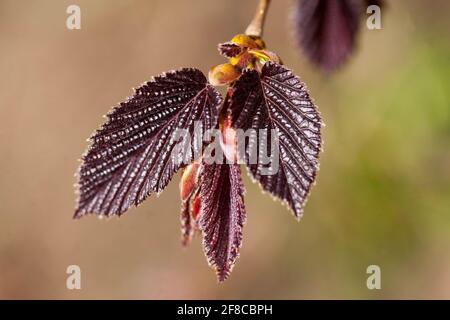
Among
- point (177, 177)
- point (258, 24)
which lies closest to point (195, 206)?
point (258, 24)

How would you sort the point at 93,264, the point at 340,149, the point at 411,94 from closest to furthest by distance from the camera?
1. the point at 411,94
2. the point at 340,149
3. the point at 93,264

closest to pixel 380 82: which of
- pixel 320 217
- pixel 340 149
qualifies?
pixel 340 149


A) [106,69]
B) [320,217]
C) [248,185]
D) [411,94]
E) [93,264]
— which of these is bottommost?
[93,264]

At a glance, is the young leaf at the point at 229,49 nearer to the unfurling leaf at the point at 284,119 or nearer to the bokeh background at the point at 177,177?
the unfurling leaf at the point at 284,119

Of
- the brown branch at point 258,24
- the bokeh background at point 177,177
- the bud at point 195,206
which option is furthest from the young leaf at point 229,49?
the bokeh background at point 177,177

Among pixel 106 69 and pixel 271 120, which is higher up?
pixel 106 69

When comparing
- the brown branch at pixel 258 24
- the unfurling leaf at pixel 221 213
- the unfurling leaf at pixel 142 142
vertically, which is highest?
the brown branch at pixel 258 24

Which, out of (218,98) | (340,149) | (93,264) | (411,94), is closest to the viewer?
(218,98)

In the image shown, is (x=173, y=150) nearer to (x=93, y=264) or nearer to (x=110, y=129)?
(x=110, y=129)
